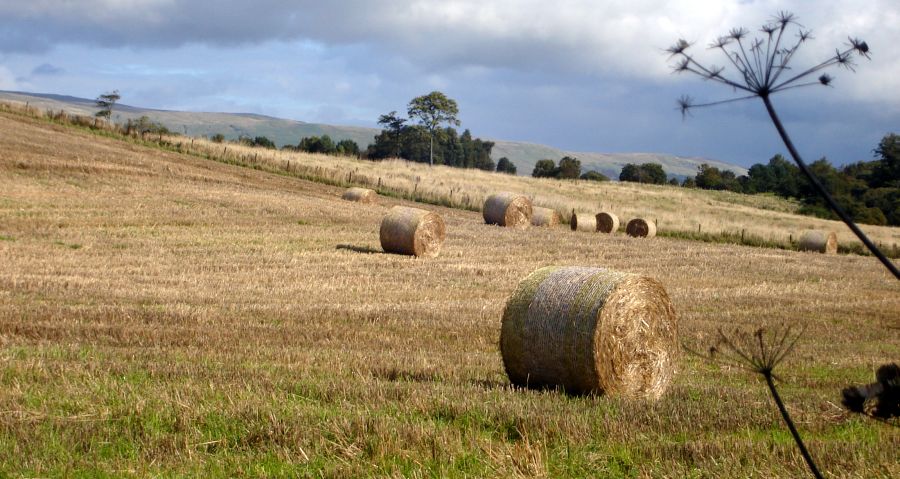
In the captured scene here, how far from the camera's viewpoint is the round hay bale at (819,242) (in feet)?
117

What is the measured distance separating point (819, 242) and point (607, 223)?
27.7 feet

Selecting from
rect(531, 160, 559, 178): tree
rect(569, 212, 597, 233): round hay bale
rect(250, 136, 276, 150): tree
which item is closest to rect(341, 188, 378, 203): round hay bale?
rect(569, 212, 597, 233): round hay bale

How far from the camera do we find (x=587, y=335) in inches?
333

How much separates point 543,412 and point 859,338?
922cm

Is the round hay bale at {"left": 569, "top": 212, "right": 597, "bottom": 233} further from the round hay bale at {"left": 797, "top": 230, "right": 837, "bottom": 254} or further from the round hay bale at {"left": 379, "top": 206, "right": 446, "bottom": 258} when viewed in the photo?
the round hay bale at {"left": 379, "top": 206, "right": 446, "bottom": 258}

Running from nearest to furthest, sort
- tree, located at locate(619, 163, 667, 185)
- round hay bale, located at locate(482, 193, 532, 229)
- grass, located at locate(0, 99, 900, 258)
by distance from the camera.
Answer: round hay bale, located at locate(482, 193, 532, 229)
grass, located at locate(0, 99, 900, 258)
tree, located at locate(619, 163, 667, 185)

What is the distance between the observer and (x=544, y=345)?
867 centimetres

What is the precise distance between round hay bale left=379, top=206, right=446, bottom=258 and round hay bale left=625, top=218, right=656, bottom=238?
14.7 m

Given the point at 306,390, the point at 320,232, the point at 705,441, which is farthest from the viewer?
the point at 320,232

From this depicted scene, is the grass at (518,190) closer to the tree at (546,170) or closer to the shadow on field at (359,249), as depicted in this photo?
the shadow on field at (359,249)

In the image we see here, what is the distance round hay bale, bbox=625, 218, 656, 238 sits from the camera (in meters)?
37.3

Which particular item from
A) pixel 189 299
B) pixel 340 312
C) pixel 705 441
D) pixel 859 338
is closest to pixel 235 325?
pixel 340 312

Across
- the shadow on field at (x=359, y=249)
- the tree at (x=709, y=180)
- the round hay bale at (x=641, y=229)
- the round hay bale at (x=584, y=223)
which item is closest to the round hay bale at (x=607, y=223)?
the round hay bale at (x=584, y=223)

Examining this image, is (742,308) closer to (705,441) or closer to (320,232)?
(705,441)
